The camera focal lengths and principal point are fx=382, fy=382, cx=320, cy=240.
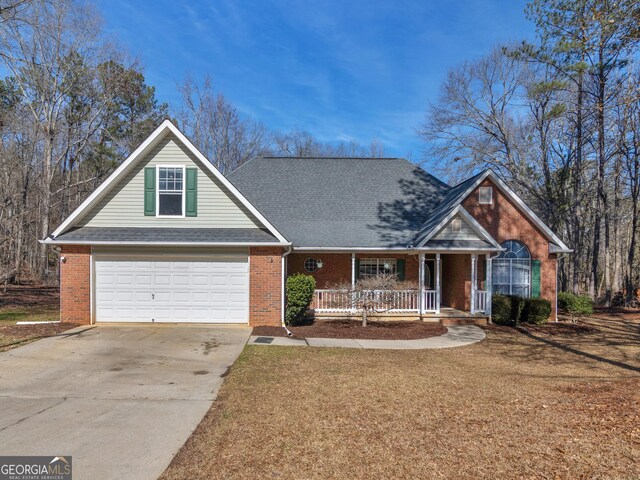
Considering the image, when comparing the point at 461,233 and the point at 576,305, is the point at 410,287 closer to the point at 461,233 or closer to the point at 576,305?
the point at 461,233

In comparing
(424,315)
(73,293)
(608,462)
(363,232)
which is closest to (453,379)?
(608,462)

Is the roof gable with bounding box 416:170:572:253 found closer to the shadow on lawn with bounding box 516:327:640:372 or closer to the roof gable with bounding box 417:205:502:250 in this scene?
the roof gable with bounding box 417:205:502:250

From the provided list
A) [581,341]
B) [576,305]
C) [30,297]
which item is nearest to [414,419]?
[581,341]

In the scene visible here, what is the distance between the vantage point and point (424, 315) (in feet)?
47.1

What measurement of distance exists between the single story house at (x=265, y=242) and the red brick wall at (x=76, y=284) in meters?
0.03

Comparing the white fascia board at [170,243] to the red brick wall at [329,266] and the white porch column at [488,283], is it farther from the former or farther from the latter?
the white porch column at [488,283]

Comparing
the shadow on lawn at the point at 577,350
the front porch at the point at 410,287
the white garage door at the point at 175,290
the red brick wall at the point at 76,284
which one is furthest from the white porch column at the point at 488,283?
the red brick wall at the point at 76,284

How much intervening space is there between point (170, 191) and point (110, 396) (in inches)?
308

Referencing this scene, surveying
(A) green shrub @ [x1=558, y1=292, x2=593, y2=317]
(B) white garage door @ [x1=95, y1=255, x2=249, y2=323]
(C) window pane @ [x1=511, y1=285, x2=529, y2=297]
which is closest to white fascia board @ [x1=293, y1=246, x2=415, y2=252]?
(B) white garage door @ [x1=95, y1=255, x2=249, y2=323]

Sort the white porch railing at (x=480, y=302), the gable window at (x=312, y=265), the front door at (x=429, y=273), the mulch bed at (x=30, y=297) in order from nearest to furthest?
the white porch railing at (x=480, y=302) → the gable window at (x=312, y=265) → the front door at (x=429, y=273) → the mulch bed at (x=30, y=297)

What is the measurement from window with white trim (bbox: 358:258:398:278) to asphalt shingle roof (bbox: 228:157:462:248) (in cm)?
127

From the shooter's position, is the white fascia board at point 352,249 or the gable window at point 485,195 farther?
the gable window at point 485,195

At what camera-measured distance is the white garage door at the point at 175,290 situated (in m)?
12.2

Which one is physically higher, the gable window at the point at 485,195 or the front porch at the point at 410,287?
the gable window at the point at 485,195
